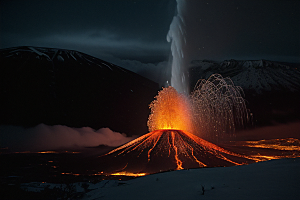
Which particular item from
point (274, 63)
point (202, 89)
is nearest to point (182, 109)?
point (202, 89)

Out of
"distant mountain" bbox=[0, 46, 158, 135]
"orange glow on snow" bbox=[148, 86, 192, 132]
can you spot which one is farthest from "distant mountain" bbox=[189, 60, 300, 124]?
"orange glow on snow" bbox=[148, 86, 192, 132]

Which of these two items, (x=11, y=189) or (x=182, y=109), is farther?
(x=182, y=109)

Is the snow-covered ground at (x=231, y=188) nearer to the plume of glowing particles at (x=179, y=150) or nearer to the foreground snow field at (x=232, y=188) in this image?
the foreground snow field at (x=232, y=188)

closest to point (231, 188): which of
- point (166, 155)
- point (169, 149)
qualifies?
point (166, 155)

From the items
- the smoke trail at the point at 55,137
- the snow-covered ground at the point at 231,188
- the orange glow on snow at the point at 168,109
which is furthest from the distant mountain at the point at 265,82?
the snow-covered ground at the point at 231,188

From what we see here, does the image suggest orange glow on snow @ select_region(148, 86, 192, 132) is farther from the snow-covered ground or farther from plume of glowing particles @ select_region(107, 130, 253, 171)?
the snow-covered ground

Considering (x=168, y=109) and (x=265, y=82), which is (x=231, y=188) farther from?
(x=265, y=82)

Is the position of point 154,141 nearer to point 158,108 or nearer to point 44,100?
point 158,108
